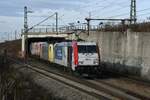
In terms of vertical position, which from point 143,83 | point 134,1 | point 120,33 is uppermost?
point 134,1

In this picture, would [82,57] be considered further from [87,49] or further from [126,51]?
[126,51]

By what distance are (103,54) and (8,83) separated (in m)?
29.8

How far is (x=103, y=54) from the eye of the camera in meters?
48.4

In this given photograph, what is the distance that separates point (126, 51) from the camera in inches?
1651

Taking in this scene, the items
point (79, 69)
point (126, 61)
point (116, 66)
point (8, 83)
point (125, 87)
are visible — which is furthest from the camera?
point (116, 66)

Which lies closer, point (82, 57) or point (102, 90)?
point (102, 90)

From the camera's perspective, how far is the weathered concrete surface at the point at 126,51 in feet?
122

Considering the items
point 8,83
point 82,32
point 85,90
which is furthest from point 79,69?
point 82,32

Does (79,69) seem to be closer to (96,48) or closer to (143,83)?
(96,48)

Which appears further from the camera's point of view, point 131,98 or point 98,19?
point 98,19

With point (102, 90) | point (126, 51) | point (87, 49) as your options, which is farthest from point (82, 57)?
point (102, 90)

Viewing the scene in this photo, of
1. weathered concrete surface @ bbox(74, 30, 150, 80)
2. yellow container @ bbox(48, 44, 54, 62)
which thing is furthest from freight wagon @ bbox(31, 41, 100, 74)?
yellow container @ bbox(48, 44, 54, 62)

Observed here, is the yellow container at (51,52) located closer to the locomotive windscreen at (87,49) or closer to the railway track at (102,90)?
the locomotive windscreen at (87,49)

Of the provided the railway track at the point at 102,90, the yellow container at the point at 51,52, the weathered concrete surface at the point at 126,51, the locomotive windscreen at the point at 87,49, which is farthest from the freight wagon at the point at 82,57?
the yellow container at the point at 51,52
